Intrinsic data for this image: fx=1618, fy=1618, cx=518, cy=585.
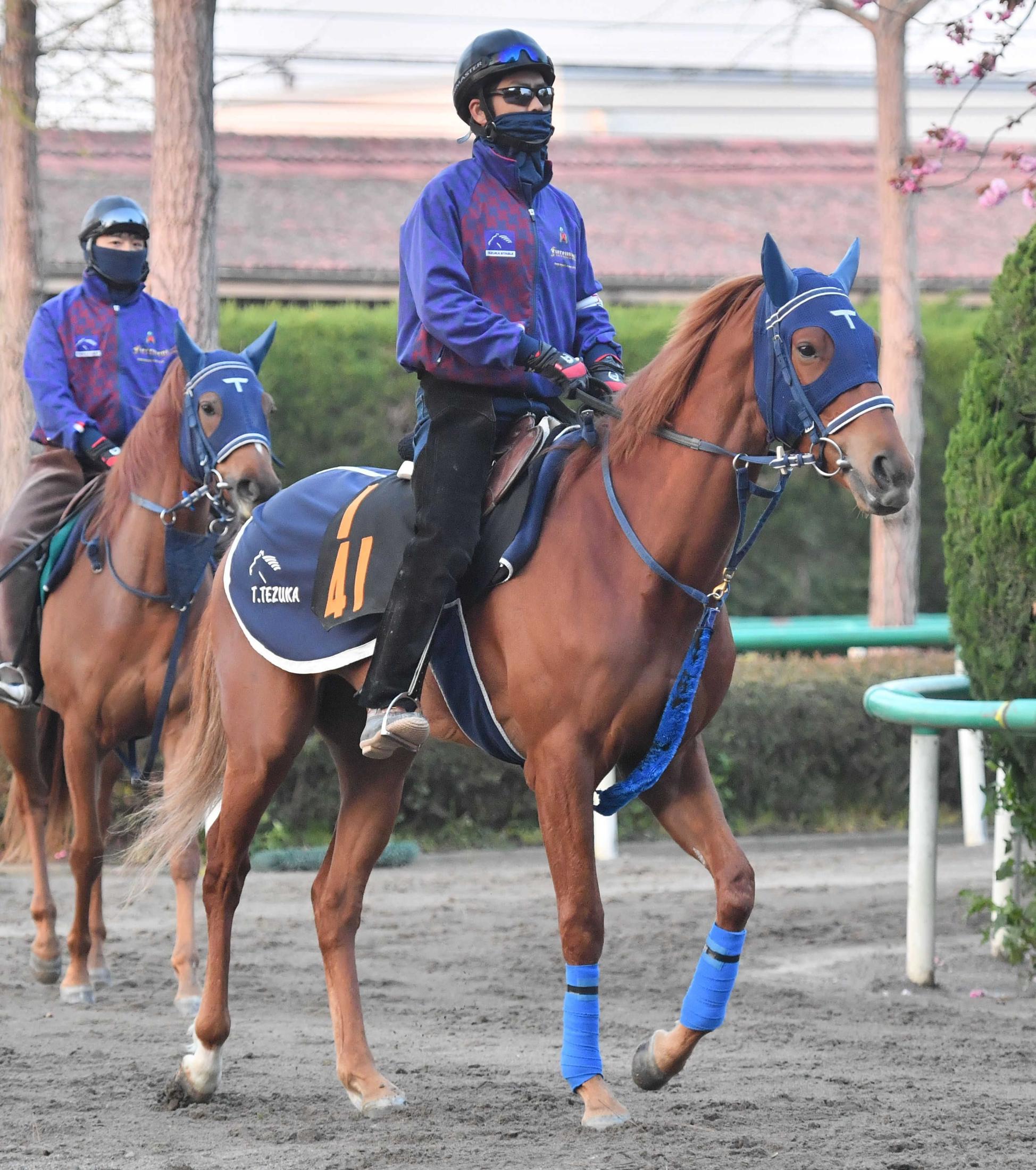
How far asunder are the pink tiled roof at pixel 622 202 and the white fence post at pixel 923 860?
1227 cm

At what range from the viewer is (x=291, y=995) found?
6.17 metres

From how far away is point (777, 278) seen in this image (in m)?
3.83

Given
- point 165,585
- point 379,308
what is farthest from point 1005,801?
point 379,308

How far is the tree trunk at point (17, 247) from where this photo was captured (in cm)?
965

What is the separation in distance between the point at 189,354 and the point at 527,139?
2.22m

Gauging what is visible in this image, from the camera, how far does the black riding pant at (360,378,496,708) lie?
167 inches

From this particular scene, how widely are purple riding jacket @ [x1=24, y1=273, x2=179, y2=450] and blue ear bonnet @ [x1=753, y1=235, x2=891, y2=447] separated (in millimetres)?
3888

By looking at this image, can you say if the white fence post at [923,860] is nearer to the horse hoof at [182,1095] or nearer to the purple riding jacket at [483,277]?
the purple riding jacket at [483,277]

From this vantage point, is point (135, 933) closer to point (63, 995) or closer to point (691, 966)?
point (63, 995)

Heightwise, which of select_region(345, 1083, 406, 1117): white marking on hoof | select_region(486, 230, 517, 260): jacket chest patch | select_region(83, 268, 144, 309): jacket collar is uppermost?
select_region(83, 268, 144, 309): jacket collar

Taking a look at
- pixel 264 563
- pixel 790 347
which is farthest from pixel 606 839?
pixel 790 347

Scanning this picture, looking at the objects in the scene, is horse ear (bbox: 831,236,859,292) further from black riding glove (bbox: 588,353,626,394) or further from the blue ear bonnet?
black riding glove (bbox: 588,353,626,394)

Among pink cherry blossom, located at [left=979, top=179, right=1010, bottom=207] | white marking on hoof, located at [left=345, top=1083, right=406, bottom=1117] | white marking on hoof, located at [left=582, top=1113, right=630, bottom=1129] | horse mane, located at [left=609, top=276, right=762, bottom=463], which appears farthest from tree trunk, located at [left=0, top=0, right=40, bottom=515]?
white marking on hoof, located at [left=582, top=1113, right=630, bottom=1129]

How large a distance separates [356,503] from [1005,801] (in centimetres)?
263
